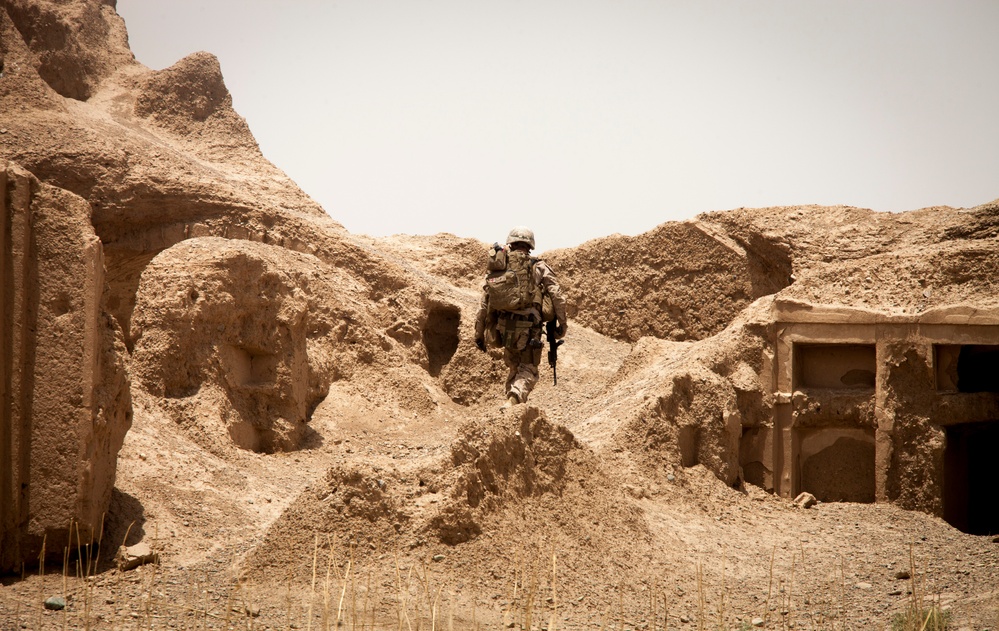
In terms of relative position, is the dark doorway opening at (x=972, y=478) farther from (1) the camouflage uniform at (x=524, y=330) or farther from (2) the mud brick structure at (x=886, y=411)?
(1) the camouflage uniform at (x=524, y=330)

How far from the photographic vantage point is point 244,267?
465 inches

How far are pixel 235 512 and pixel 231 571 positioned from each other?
5.47 ft

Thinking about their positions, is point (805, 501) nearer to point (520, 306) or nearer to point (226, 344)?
point (520, 306)

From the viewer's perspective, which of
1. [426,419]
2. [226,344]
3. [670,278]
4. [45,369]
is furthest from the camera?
[670,278]

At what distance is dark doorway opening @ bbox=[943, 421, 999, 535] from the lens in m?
9.56

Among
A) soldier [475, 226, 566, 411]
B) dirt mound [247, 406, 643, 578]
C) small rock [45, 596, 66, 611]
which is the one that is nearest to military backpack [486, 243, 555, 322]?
soldier [475, 226, 566, 411]

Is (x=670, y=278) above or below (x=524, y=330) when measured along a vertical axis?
above

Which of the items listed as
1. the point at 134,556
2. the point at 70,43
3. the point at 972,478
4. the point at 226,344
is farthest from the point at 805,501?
the point at 70,43

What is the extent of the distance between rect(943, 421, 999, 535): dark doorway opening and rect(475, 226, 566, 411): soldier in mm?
3784

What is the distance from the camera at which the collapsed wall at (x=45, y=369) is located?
6555 millimetres

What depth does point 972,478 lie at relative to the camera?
1005cm

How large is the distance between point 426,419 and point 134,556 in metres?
7.20

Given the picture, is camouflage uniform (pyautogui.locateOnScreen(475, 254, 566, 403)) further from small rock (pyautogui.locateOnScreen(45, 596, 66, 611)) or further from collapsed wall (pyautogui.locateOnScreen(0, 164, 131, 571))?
small rock (pyautogui.locateOnScreen(45, 596, 66, 611))

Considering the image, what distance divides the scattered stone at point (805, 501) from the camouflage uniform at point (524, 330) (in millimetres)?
2633
